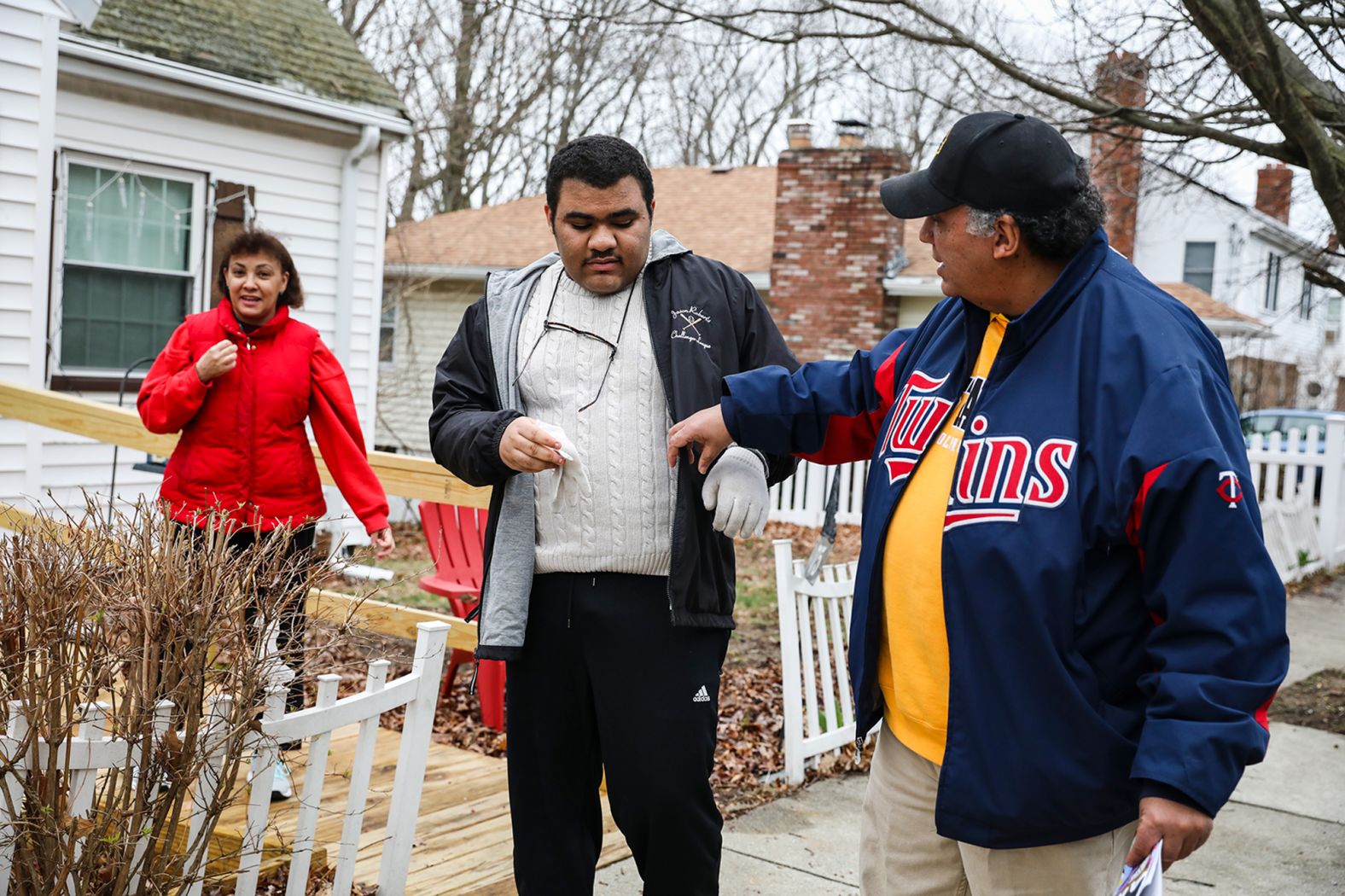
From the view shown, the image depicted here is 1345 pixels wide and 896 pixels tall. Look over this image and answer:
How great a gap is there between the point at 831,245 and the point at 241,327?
40.0 feet

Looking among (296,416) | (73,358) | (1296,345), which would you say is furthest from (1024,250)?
(1296,345)

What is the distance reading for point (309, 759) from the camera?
3043mm

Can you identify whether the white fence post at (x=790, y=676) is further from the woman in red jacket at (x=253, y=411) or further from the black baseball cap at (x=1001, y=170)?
the black baseball cap at (x=1001, y=170)

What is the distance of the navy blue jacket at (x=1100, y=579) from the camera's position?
70.4 inches

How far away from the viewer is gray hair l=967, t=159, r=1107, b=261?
205cm

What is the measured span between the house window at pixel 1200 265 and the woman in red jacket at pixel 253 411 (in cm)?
2474

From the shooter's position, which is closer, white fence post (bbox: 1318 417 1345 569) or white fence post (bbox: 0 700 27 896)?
white fence post (bbox: 0 700 27 896)

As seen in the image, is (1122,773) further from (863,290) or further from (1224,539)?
(863,290)

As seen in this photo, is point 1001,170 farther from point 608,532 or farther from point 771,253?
point 771,253

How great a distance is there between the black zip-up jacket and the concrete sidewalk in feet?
4.82

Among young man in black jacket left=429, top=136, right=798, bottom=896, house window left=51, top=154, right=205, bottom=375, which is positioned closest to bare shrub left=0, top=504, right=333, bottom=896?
young man in black jacket left=429, top=136, right=798, bottom=896

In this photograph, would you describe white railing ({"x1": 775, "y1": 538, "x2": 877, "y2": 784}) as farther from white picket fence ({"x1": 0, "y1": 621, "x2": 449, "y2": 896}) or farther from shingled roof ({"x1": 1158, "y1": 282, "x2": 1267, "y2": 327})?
shingled roof ({"x1": 1158, "y1": 282, "x2": 1267, "y2": 327})

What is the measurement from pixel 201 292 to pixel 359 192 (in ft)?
5.65

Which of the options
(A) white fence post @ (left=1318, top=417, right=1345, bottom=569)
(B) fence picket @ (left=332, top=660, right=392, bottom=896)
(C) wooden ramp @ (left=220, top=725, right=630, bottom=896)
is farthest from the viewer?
(A) white fence post @ (left=1318, top=417, right=1345, bottom=569)
